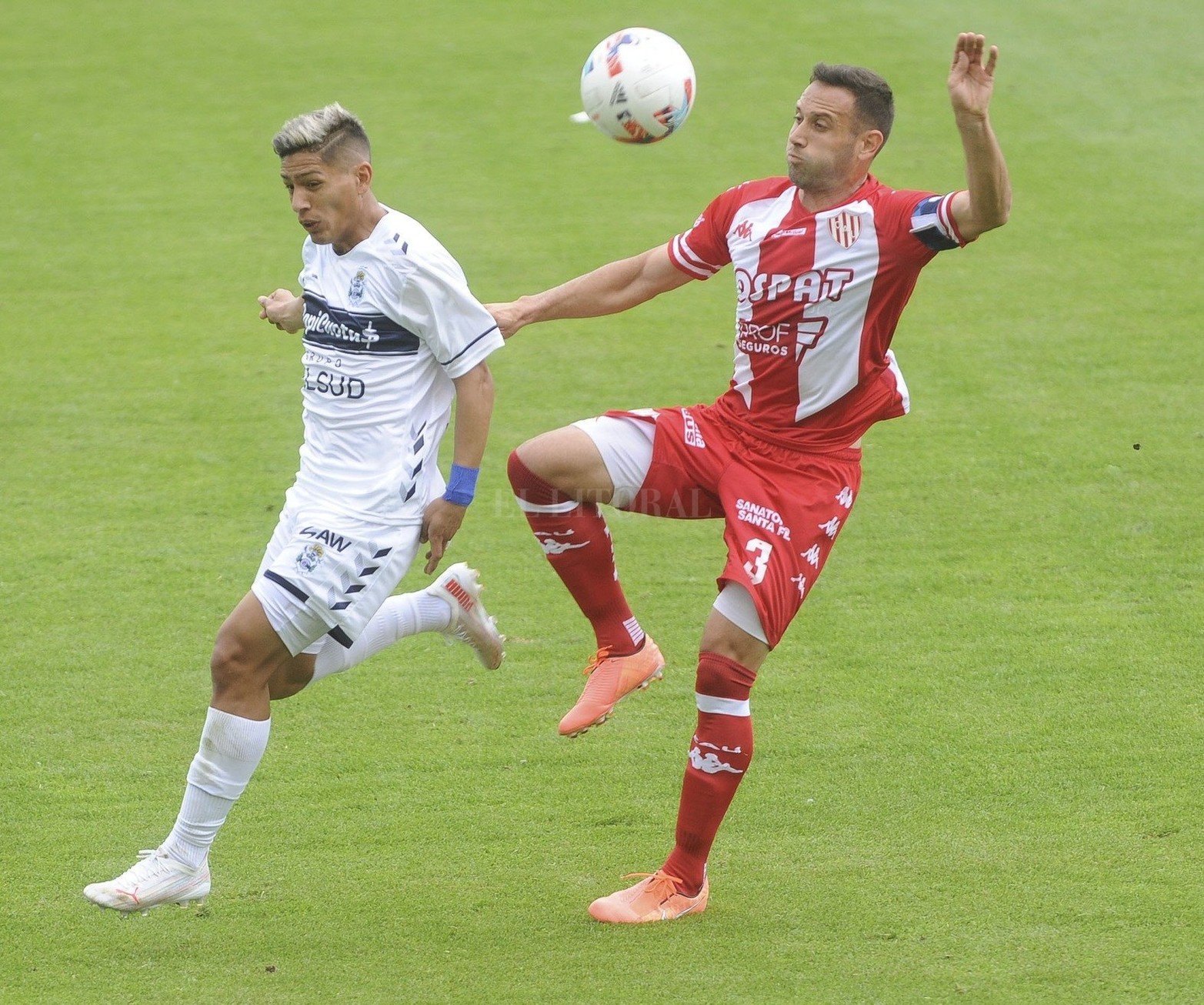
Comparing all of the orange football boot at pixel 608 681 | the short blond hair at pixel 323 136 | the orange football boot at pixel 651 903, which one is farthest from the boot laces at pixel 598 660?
the short blond hair at pixel 323 136

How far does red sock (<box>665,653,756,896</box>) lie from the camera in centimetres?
486

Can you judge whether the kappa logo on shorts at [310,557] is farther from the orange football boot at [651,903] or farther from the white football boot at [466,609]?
the orange football boot at [651,903]

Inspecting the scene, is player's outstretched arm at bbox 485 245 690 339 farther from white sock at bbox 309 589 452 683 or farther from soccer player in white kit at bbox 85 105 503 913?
white sock at bbox 309 589 452 683

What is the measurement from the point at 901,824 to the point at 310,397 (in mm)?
2455

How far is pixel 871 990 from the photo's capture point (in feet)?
14.7

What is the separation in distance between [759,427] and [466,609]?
4.43 feet

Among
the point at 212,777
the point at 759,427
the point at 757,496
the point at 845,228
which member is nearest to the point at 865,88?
the point at 845,228

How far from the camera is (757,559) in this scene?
4.86m

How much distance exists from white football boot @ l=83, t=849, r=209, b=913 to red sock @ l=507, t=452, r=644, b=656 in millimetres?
1530

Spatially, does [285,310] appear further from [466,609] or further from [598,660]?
[598,660]

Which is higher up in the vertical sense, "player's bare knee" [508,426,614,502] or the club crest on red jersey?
the club crest on red jersey

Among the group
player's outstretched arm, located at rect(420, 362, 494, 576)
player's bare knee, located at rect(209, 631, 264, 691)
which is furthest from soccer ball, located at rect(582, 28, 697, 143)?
player's bare knee, located at rect(209, 631, 264, 691)

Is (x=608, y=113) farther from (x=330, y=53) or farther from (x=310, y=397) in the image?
(x=330, y=53)

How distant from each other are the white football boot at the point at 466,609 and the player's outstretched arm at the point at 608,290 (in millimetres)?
997
